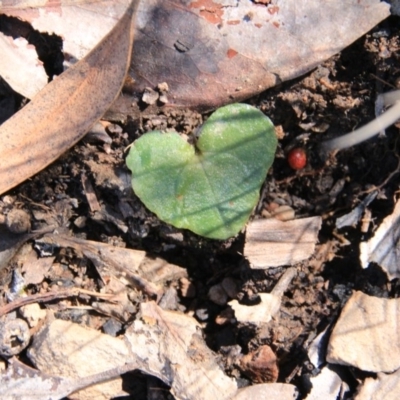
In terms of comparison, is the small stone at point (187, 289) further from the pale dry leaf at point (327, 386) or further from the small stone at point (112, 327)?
the pale dry leaf at point (327, 386)

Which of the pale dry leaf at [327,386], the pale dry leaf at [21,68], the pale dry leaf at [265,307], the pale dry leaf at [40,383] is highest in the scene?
the pale dry leaf at [21,68]

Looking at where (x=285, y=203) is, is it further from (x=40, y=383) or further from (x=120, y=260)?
(x=40, y=383)

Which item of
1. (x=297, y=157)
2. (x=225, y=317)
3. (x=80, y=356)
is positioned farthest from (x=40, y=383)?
(x=297, y=157)

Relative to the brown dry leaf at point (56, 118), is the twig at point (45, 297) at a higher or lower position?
lower

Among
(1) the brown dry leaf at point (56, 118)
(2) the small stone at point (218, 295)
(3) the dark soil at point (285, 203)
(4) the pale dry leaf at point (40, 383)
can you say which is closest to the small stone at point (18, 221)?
(3) the dark soil at point (285, 203)

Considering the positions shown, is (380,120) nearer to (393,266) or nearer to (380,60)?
(380,60)

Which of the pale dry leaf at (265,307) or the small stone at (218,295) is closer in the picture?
the pale dry leaf at (265,307)

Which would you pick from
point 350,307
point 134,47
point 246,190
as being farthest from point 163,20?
point 350,307
